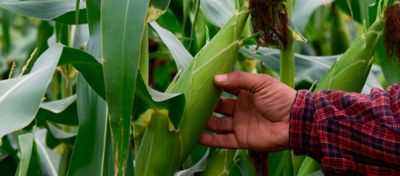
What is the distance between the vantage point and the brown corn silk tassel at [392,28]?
42.4 inches

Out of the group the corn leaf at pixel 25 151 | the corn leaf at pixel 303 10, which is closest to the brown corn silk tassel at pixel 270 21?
the corn leaf at pixel 25 151

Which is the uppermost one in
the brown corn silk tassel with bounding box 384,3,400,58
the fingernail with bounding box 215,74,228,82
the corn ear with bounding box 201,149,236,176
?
the brown corn silk tassel with bounding box 384,3,400,58

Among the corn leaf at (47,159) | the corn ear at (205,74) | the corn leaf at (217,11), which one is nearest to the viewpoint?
the corn ear at (205,74)

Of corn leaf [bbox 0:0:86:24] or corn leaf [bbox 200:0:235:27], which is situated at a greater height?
corn leaf [bbox 0:0:86:24]

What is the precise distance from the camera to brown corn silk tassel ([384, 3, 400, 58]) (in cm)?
108

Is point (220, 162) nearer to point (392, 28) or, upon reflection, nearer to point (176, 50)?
point (176, 50)

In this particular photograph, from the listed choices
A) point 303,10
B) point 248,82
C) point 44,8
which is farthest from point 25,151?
point 303,10

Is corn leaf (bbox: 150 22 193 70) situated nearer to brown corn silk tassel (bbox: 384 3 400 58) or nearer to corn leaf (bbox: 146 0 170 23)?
corn leaf (bbox: 146 0 170 23)

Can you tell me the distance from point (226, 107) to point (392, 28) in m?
0.27

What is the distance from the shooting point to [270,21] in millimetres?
1039

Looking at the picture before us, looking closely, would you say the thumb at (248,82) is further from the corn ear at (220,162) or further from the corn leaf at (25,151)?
the corn leaf at (25,151)

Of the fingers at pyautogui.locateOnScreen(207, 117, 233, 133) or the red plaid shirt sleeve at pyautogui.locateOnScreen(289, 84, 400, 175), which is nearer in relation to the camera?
the red plaid shirt sleeve at pyautogui.locateOnScreen(289, 84, 400, 175)

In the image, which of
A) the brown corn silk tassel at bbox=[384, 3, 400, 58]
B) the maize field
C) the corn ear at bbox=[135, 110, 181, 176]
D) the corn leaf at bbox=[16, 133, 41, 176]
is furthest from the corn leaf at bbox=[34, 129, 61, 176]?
the brown corn silk tassel at bbox=[384, 3, 400, 58]

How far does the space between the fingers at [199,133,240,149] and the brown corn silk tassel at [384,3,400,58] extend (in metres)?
0.27
